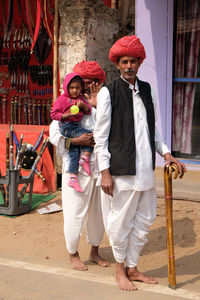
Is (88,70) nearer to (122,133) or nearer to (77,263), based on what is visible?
(122,133)

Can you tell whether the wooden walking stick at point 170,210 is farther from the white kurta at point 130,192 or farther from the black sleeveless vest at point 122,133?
the black sleeveless vest at point 122,133

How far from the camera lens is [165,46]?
5.90 metres

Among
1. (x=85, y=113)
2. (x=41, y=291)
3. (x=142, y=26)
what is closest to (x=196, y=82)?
(x=142, y=26)

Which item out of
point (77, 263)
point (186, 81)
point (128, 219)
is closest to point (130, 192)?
point (128, 219)

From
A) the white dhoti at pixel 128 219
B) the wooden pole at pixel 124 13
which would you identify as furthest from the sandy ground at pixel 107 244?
the wooden pole at pixel 124 13

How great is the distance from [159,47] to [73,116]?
2.67m

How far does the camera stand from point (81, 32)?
6059 millimetres

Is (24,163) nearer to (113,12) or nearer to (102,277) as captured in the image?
(113,12)

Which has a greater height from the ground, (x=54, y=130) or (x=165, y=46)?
(x=165, y=46)

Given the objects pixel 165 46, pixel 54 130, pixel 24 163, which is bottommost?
pixel 24 163

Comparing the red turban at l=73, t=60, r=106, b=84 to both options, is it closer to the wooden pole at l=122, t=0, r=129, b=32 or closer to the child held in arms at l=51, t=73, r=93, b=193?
the child held in arms at l=51, t=73, r=93, b=193

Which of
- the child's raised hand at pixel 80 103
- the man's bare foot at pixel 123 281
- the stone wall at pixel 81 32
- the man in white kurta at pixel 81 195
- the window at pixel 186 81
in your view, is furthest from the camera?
the stone wall at pixel 81 32

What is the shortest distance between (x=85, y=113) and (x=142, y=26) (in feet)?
8.50

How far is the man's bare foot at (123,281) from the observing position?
336cm
